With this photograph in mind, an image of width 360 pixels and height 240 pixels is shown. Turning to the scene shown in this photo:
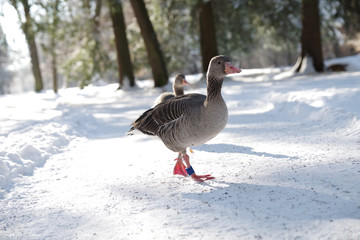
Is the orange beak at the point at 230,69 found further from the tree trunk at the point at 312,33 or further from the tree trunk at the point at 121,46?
the tree trunk at the point at 121,46

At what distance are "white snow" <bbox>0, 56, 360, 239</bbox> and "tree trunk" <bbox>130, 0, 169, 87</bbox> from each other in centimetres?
1012

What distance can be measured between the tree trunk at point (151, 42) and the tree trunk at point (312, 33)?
750cm

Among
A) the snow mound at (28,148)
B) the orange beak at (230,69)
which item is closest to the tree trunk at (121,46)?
the snow mound at (28,148)

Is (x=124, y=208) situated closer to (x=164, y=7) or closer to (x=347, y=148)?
(x=347, y=148)

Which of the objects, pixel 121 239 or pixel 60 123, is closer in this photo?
pixel 121 239

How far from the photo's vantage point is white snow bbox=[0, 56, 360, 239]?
3287 mm

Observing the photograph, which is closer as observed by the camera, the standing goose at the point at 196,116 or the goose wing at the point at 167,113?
the standing goose at the point at 196,116

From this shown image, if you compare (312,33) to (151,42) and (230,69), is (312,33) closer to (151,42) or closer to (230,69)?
(151,42)

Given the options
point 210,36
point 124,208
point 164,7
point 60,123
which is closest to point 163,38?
point 164,7

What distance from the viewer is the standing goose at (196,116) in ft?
14.0

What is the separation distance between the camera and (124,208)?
13.1 ft

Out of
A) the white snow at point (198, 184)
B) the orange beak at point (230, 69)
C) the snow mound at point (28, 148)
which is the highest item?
the orange beak at point (230, 69)

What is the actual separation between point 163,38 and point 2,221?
1026 inches

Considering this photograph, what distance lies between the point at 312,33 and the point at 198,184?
15102mm
